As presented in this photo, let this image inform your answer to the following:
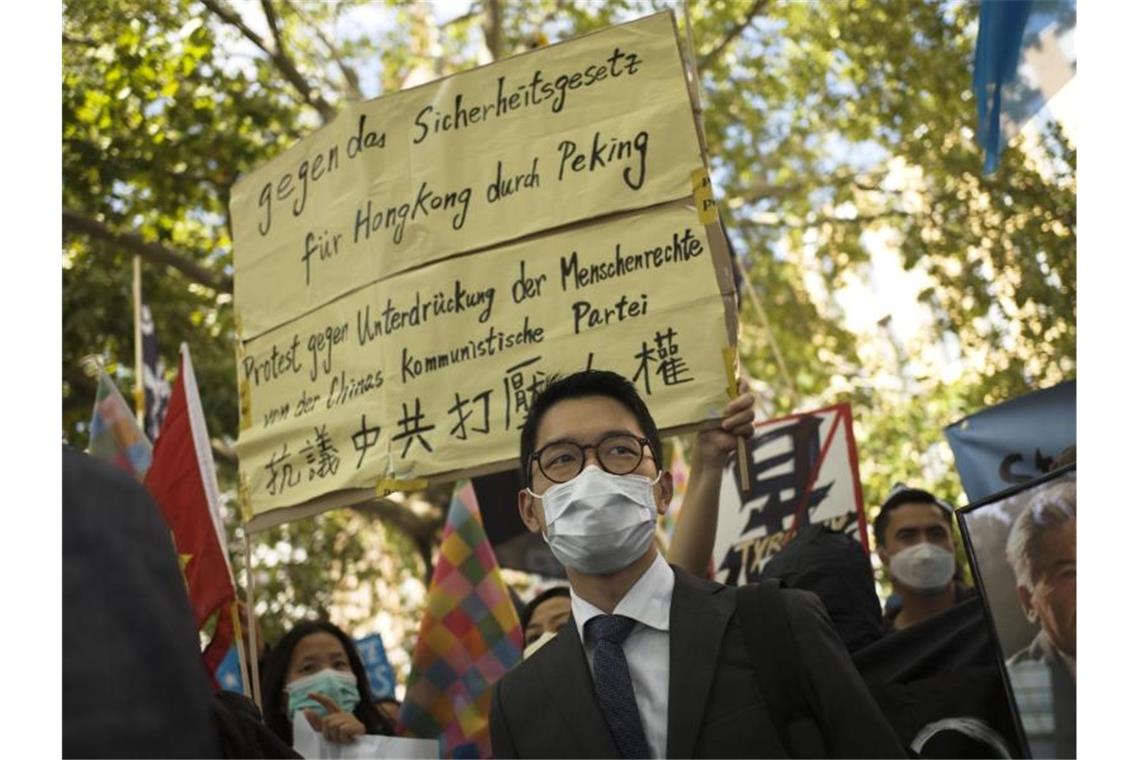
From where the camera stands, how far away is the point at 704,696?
2713mm

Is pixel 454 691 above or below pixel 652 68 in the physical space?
below

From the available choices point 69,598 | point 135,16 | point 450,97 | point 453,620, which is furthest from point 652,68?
point 135,16

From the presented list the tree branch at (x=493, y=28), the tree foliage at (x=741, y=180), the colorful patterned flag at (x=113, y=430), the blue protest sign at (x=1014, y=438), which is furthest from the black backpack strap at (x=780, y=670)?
the tree branch at (x=493, y=28)

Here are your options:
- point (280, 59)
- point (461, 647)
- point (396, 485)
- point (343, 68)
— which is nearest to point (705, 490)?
A: point (396, 485)

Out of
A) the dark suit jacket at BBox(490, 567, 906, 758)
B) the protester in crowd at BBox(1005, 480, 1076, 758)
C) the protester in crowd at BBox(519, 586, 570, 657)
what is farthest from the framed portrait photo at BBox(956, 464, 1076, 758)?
the protester in crowd at BBox(519, 586, 570, 657)

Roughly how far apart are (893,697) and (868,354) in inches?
618

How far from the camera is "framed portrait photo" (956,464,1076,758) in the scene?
2.88 metres

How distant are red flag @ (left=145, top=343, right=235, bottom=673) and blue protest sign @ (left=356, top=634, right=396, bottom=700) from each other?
176 centimetres

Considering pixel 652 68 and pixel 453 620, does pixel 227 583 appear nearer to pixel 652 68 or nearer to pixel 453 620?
pixel 453 620

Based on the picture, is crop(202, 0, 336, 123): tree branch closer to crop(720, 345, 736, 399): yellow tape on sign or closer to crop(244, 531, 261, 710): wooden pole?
crop(244, 531, 261, 710): wooden pole

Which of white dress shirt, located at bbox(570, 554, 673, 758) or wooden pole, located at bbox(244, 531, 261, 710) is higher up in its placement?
wooden pole, located at bbox(244, 531, 261, 710)

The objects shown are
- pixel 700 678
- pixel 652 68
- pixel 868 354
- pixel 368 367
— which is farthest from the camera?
pixel 868 354

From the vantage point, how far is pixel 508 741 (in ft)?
9.52

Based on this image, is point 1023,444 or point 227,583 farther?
point 1023,444
